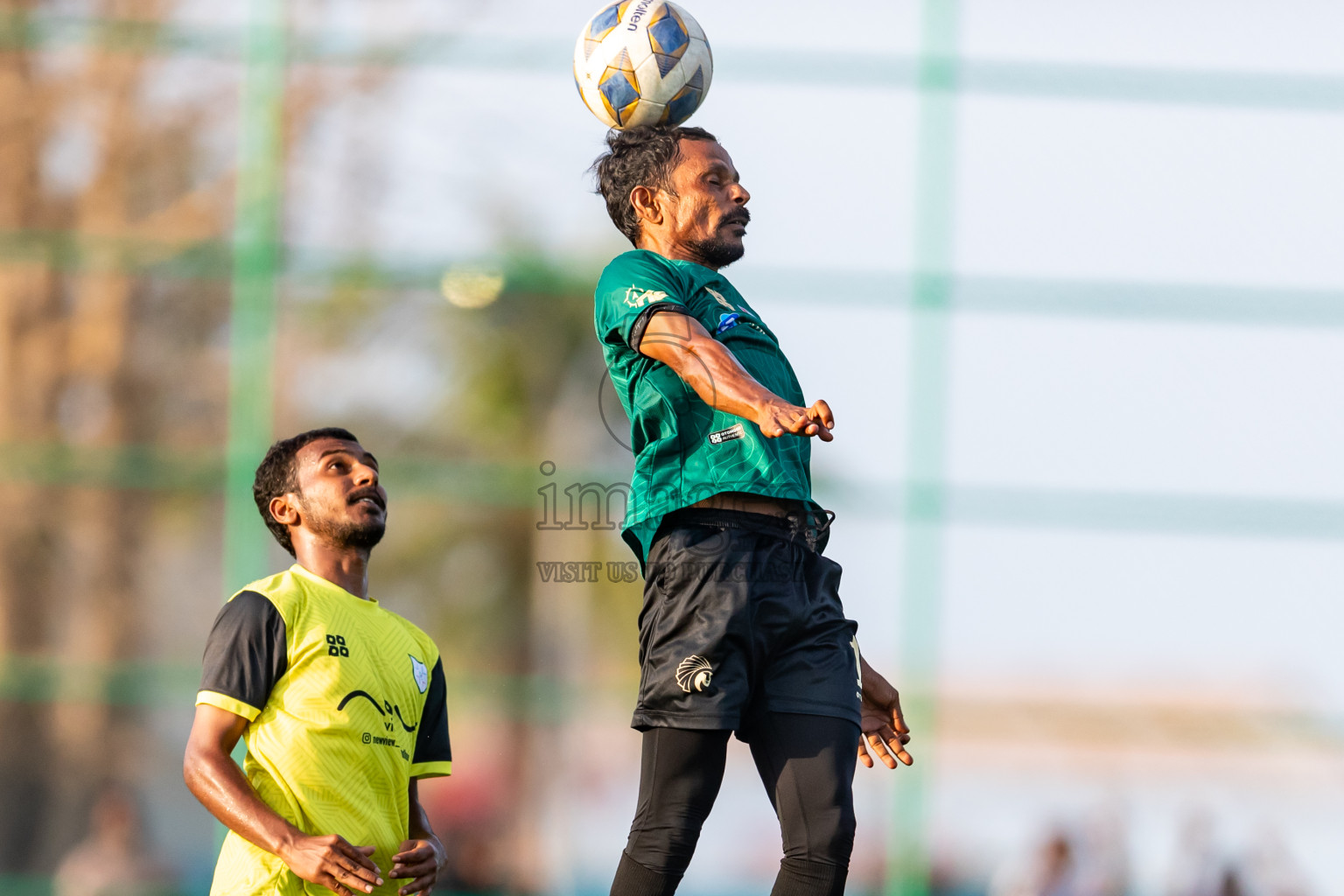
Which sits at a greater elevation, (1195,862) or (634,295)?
(634,295)

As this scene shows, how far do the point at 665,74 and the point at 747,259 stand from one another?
13.6ft

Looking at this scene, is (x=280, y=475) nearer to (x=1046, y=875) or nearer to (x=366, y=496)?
(x=366, y=496)

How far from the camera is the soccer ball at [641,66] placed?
12.3 ft

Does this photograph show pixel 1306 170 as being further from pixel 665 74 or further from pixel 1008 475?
pixel 665 74

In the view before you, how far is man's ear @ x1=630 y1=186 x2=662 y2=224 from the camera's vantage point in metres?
3.49

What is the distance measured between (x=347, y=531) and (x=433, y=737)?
514 mm

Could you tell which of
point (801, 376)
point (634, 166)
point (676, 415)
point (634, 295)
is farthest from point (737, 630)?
point (801, 376)

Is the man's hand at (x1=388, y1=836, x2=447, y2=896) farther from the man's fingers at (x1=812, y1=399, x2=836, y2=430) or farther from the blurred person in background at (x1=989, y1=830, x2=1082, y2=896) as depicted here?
the blurred person in background at (x1=989, y1=830, x2=1082, y2=896)

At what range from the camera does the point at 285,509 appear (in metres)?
3.58

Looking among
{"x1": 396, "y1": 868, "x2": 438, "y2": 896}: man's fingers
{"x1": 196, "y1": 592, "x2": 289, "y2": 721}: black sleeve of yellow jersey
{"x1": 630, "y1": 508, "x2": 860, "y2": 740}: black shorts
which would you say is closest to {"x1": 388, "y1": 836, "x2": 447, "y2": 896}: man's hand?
{"x1": 396, "y1": 868, "x2": 438, "y2": 896}: man's fingers

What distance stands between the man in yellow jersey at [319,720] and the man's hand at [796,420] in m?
1.11

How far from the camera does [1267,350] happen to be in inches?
314

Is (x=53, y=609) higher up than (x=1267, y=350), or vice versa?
(x=1267, y=350)

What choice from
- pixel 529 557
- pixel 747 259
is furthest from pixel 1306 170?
pixel 529 557
